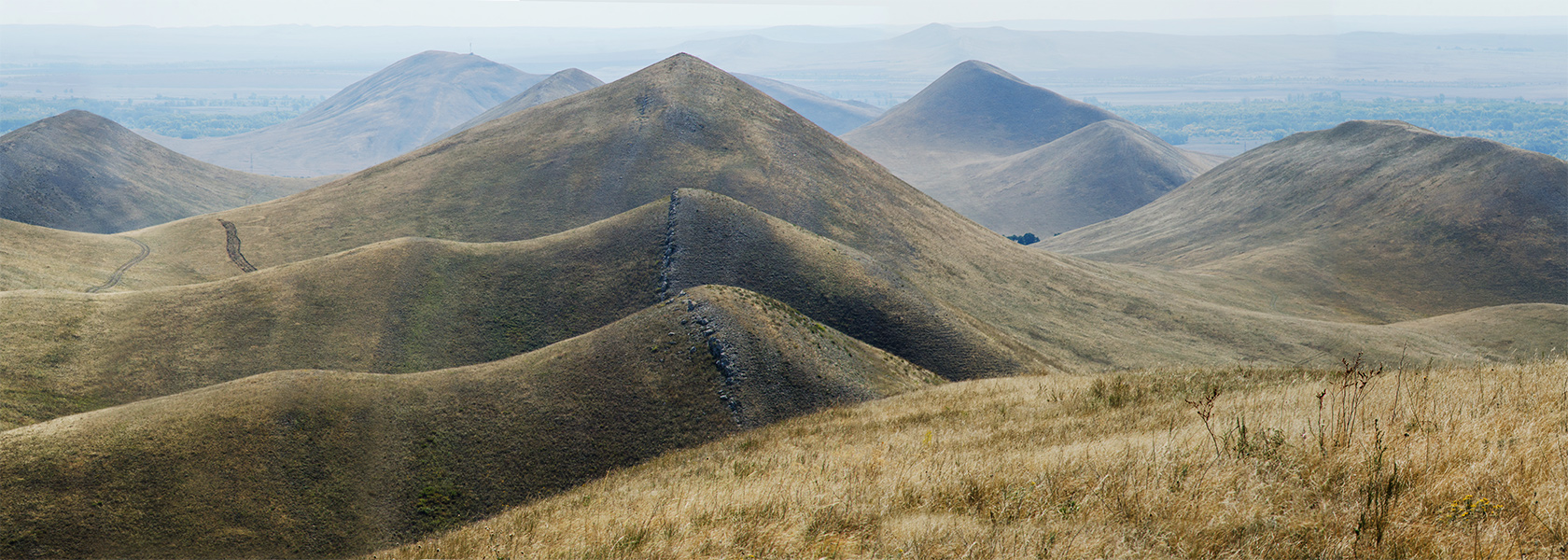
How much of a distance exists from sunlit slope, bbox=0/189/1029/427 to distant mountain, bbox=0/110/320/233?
328ft

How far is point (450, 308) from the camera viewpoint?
45.3 metres

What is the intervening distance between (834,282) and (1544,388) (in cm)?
3759

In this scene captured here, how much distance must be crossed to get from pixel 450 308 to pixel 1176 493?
4482cm

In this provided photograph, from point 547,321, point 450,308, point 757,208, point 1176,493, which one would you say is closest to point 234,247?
point 450,308

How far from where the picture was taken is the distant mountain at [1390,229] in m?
Result: 84.8

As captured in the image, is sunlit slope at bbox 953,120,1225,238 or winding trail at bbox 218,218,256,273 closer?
winding trail at bbox 218,218,256,273

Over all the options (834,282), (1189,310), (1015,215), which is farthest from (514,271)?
(1015,215)

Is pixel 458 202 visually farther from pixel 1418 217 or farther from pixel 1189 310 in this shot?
pixel 1418 217

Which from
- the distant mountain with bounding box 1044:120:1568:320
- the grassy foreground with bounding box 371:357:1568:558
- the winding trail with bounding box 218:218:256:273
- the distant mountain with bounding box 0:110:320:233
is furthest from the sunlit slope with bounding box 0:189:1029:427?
the distant mountain with bounding box 0:110:320:233

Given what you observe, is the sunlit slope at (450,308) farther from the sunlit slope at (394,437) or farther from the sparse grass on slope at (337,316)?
the sunlit slope at (394,437)

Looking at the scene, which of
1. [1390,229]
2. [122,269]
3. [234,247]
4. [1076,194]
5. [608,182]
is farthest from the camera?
[1076,194]

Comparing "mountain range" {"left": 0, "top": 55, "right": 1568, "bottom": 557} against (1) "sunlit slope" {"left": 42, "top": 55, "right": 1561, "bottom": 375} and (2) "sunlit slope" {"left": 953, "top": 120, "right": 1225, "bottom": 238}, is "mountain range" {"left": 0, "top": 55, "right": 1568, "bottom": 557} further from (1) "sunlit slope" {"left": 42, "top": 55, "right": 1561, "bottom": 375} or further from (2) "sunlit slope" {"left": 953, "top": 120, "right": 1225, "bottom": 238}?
(2) "sunlit slope" {"left": 953, "top": 120, "right": 1225, "bottom": 238}

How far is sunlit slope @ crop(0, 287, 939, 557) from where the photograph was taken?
72.4 feet

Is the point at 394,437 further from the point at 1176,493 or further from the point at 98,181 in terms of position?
the point at 98,181
